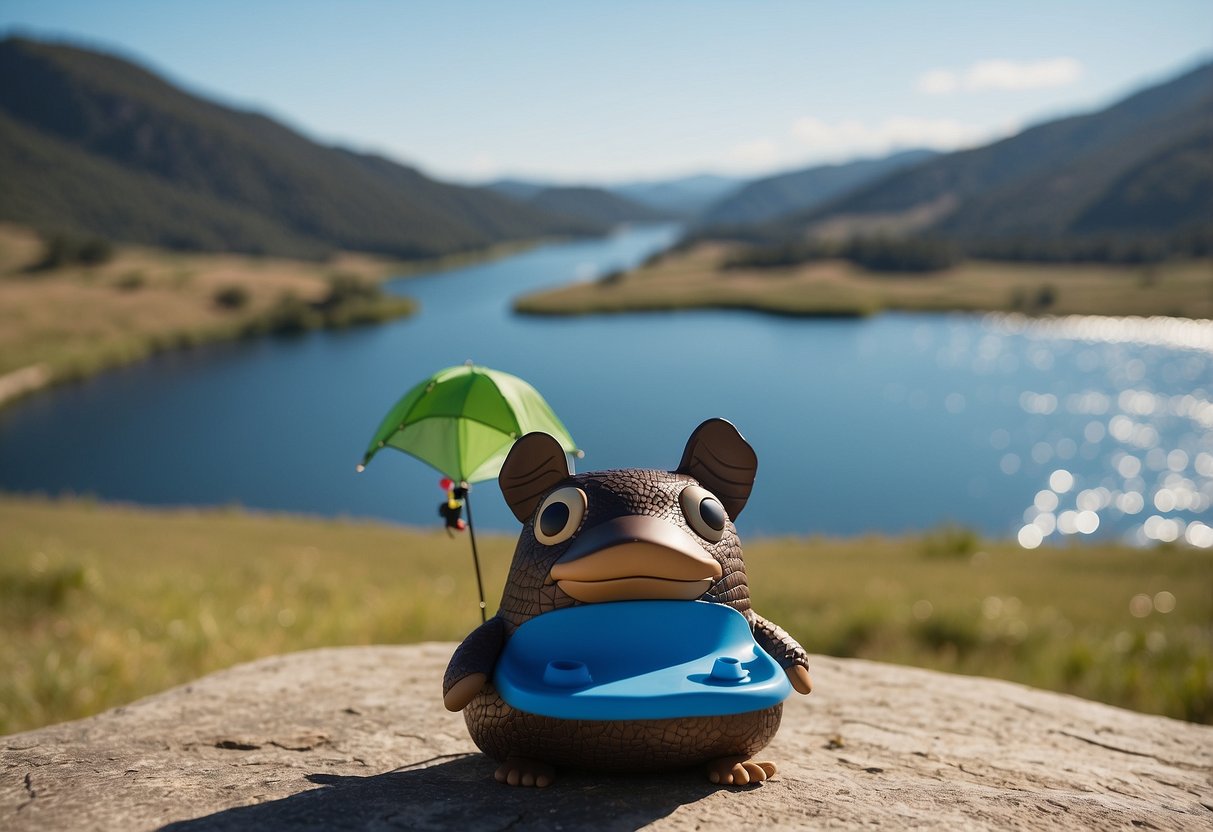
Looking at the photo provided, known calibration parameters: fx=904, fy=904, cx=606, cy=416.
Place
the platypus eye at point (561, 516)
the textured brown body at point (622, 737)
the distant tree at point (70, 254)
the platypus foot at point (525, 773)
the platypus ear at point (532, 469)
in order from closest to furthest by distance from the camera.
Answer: the textured brown body at point (622, 737)
the platypus foot at point (525, 773)
the platypus eye at point (561, 516)
the platypus ear at point (532, 469)
the distant tree at point (70, 254)

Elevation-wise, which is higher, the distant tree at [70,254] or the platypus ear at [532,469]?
the distant tree at [70,254]

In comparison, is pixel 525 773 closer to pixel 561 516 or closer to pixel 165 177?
pixel 561 516

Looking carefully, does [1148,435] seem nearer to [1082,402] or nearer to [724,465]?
[1082,402]

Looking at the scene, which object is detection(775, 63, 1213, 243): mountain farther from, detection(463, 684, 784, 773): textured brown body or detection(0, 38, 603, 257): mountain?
detection(463, 684, 784, 773): textured brown body

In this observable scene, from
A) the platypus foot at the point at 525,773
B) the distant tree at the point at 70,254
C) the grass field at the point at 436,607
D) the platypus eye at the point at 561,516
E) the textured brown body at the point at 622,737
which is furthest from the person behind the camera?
the distant tree at the point at 70,254

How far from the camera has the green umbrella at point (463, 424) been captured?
4.04 metres

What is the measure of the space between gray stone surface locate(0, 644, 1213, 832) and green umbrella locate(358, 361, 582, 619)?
1.03 meters

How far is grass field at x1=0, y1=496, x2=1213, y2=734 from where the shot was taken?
7.02m

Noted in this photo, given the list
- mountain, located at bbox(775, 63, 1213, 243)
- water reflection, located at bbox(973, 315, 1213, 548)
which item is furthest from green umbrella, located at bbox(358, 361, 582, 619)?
mountain, located at bbox(775, 63, 1213, 243)

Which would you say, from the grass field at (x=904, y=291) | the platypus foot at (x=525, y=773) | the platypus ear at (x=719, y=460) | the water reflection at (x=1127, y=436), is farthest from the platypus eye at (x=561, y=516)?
the grass field at (x=904, y=291)

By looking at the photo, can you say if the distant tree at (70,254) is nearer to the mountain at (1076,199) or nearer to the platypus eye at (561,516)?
the platypus eye at (561,516)

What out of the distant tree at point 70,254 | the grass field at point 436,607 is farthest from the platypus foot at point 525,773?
the distant tree at point 70,254

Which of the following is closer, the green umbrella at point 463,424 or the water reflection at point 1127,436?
the green umbrella at point 463,424

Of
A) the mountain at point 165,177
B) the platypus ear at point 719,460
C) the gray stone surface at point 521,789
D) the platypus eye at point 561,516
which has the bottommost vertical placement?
the gray stone surface at point 521,789
